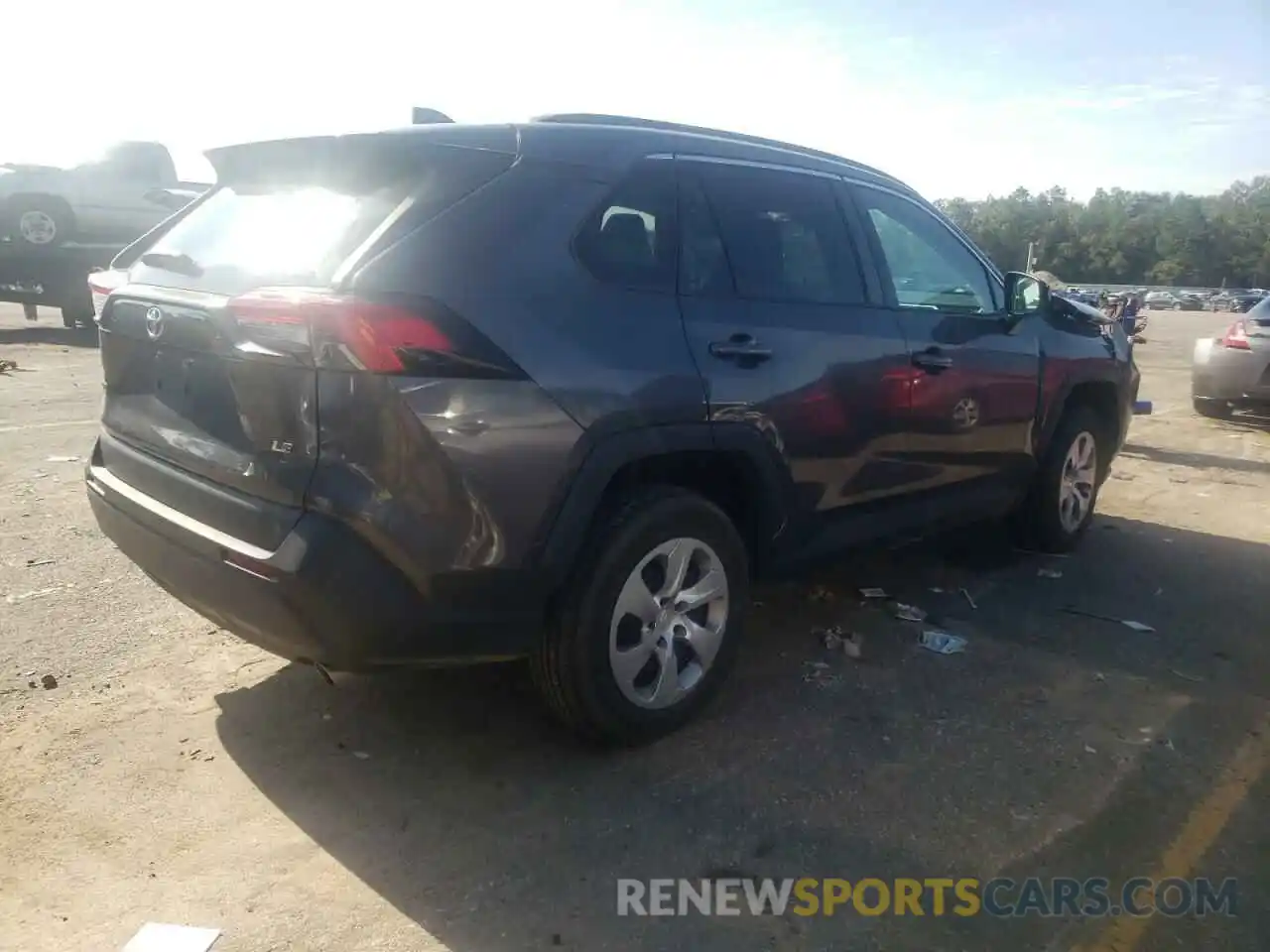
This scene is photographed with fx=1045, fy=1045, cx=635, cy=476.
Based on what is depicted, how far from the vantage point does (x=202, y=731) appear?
11.1 feet

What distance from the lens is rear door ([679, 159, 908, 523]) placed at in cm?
340

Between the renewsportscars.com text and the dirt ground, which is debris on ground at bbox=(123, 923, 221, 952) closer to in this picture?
the dirt ground

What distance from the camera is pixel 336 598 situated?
266 centimetres

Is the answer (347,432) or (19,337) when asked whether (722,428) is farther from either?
(19,337)

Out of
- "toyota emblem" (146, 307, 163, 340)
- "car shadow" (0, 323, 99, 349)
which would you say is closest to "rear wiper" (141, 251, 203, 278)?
"toyota emblem" (146, 307, 163, 340)

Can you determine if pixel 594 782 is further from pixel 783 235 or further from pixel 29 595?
pixel 29 595

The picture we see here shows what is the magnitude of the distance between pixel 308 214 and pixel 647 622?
61.8 inches

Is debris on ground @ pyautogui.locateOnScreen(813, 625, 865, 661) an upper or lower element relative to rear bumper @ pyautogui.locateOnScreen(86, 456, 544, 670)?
lower

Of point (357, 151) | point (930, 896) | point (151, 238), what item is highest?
point (357, 151)

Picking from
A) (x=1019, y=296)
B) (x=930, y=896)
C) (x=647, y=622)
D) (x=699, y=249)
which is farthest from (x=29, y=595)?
(x=1019, y=296)

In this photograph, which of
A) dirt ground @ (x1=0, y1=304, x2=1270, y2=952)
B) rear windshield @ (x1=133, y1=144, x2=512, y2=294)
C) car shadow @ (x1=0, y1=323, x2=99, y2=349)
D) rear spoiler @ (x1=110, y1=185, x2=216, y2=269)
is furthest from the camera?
car shadow @ (x1=0, y1=323, x2=99, y2=349)

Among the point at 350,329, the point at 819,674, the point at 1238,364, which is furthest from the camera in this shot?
the point at 1238,364

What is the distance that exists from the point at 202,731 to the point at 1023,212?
5089 inches

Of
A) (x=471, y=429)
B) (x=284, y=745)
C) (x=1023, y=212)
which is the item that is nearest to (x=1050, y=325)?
(x=471, y=429)
